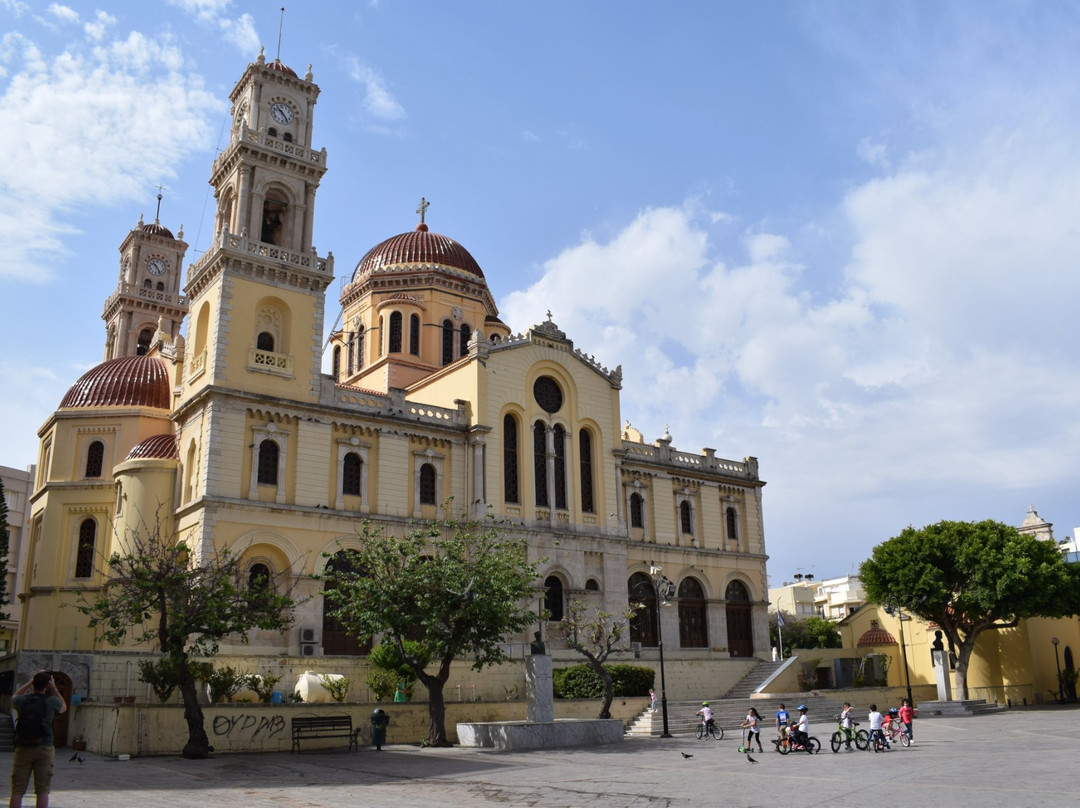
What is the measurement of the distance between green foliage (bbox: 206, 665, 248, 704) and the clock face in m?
23.0

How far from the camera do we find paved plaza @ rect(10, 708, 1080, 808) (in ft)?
47.1

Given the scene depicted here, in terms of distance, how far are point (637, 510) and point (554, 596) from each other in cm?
689

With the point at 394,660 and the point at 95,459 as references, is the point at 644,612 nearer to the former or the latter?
the point at 394,660

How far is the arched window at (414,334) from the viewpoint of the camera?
4659 centimetres

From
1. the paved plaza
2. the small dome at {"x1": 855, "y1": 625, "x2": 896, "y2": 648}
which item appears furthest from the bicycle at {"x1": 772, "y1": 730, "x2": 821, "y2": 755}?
the small dome at {"x1": 855, "y1": 625, "x2": 896, "y2": 648}

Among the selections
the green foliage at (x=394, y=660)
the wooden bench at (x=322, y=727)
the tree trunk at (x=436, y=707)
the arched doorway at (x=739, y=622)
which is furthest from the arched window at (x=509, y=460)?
the wooden bench at (x=322, y=727)

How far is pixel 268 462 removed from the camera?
33.7 m

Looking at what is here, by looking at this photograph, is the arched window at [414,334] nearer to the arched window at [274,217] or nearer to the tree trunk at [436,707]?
the arched window at [274,217]

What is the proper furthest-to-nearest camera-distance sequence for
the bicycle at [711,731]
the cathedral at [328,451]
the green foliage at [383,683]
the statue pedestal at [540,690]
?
the cathedral at [328,451] < the green foliage at [383,683] < the bicycle at [711,731] < the statue pedestal at [540,690]

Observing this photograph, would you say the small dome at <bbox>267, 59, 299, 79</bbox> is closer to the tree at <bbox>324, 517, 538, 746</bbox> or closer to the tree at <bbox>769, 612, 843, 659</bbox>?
the tree at <bbox>324, 517, 538, 746</bbox>

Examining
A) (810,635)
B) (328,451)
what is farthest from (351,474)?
(810,635)

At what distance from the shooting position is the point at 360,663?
99.2 feet

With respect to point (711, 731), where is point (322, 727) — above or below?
above

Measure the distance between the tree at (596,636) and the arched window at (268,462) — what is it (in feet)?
37.5
